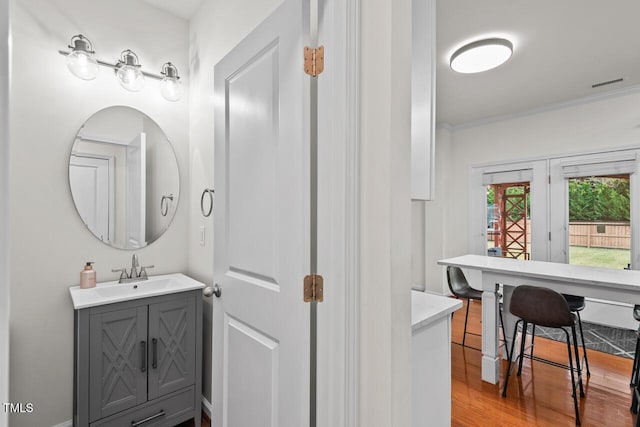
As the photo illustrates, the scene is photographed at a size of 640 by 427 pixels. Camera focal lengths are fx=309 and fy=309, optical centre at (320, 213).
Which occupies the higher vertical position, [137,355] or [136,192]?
[136,192]

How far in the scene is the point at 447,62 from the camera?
2.96 m

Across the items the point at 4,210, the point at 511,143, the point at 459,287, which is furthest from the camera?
the point at 511,143

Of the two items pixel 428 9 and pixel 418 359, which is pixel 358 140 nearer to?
pixel 428 9

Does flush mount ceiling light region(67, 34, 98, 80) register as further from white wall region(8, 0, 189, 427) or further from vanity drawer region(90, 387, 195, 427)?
vanity drawer region(90, 387, 195, 427)

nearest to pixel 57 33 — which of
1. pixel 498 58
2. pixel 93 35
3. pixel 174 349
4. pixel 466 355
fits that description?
pixel 93 35

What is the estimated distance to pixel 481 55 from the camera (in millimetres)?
2621

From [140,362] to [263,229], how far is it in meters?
1.18

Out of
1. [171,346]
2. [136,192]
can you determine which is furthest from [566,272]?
[136,192]

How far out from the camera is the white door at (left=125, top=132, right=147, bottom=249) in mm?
2062

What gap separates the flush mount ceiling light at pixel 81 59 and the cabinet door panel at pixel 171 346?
1424mm

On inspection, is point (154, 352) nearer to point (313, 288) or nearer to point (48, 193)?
point (48, 193)

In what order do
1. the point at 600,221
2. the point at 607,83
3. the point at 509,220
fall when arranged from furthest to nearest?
the point at 509,220
the point at 600,221
the point at 607,83

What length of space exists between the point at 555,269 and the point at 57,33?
3743mm

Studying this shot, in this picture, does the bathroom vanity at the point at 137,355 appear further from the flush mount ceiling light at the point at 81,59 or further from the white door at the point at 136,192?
the flush mount ceiling light at the point at 81,59
